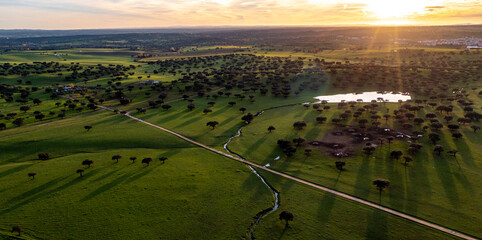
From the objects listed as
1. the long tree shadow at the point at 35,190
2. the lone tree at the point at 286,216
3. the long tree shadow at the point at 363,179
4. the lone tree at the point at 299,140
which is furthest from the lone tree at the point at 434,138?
the long tree shadow at the point at 35,190

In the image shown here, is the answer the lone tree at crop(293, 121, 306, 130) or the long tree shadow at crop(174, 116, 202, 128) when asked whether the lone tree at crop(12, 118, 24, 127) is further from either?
the lone tree at crop(293, 121, 306, 130)

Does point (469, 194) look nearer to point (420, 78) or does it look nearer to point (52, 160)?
point (52, 160)

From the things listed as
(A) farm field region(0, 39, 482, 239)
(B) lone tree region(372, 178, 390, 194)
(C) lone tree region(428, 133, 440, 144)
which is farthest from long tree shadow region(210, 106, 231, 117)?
(C) lone tree region(428, 133, 440, 144)

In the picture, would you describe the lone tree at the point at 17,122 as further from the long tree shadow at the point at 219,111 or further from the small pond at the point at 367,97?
the small pond at the point at 367,97

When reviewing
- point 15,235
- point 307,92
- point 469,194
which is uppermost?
point 307,92

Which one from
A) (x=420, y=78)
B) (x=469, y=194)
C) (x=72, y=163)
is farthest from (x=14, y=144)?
(x=420, y=78)

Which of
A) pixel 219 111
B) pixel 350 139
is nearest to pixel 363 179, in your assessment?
pixel 350 139
